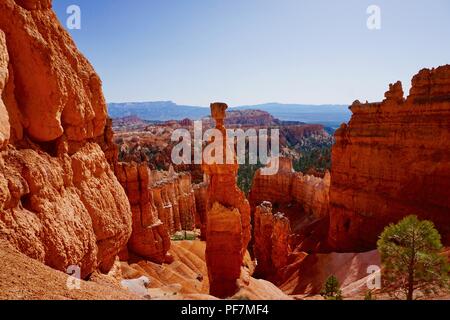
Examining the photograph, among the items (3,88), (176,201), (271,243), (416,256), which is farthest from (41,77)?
(176,201)

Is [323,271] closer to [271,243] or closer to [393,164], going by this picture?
[271,243]

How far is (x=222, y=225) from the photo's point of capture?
65.6 feet

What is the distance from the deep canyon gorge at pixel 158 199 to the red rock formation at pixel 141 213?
3.4 inches

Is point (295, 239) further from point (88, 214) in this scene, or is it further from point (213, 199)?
point (88, 214)

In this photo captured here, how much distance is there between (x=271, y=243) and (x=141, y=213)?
11.5m

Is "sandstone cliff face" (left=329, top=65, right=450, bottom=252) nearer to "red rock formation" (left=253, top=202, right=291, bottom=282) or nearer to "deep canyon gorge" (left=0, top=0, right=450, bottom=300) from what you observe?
"deep canyon gorge" (left=0, top=0, right=450, bottom=300)

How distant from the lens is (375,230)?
91.5ft

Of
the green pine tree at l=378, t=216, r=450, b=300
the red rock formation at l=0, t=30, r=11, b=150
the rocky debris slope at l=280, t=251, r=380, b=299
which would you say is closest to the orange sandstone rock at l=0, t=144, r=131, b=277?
the red rock formation at l=0, t=30, r=11, b=150

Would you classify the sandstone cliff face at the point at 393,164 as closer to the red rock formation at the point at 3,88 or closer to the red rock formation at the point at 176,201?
the red rock formation at the point at 176,201

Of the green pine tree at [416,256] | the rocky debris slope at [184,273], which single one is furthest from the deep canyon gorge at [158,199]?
the green pine tree at [416,256]

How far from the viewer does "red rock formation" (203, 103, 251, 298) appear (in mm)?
19781

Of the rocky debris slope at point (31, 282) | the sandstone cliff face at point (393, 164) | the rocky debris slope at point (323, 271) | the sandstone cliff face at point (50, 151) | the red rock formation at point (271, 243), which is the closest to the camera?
the rocky debris slope at point (31, 282)

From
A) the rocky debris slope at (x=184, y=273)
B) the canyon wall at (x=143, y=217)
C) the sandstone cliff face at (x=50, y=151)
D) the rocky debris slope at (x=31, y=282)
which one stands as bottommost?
the rocky debris slope at (x=184, y=273)

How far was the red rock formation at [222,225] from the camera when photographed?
19.8 metres
